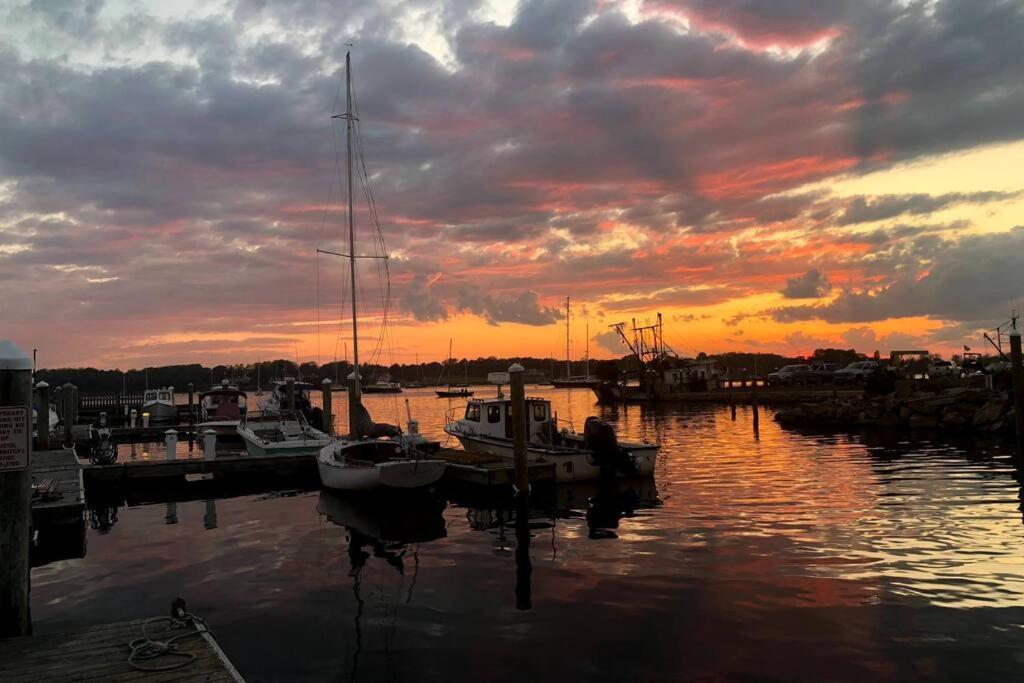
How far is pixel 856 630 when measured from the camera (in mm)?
10250

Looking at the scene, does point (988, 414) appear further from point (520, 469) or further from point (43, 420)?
point (43, 420)

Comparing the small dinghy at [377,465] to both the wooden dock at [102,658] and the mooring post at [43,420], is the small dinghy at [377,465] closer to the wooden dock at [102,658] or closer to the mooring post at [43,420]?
the wooden dock at [102,658]

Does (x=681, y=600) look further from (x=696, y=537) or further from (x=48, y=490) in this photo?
(x=48, y=490)

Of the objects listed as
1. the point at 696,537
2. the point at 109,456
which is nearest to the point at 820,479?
the point at 696,537

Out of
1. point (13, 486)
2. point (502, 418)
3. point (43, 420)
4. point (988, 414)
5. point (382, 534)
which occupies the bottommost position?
point (382, 534)

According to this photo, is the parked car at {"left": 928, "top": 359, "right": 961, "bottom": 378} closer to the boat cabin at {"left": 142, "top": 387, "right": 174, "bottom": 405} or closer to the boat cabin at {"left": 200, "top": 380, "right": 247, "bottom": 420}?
the boat cabin at {"left": 200, "top": 380, "right": 247, "bottom": 420}

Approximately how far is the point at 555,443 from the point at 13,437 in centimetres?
2006

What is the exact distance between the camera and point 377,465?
20438mm

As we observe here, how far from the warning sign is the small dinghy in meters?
11.9

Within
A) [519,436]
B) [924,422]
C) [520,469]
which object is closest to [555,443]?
[520,469]

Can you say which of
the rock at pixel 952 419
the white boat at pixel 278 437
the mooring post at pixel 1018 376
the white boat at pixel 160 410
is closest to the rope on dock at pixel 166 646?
the white boat at pixel 278 437

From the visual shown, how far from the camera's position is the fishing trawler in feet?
76.3

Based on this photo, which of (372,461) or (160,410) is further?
(160,410)

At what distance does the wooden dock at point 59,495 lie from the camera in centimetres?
1652
